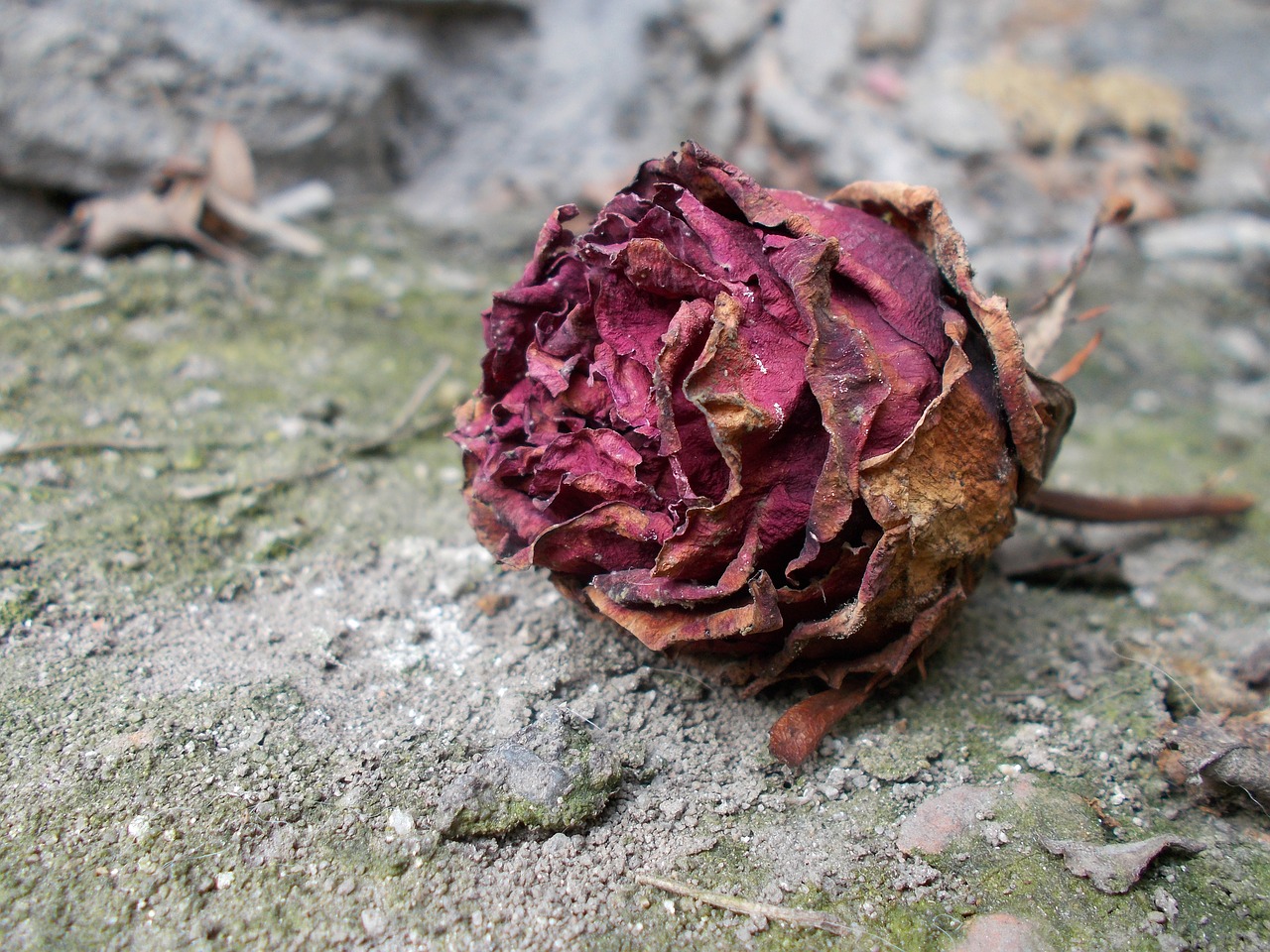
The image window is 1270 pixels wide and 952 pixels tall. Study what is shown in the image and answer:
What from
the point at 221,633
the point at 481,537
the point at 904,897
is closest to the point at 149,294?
the point at 221,633

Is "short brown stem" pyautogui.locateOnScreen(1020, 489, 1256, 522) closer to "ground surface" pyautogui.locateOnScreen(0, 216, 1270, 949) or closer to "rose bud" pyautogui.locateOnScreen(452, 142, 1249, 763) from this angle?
"ground surface" pyautogui.locateOnScreen(0, 216, 1270, 949)

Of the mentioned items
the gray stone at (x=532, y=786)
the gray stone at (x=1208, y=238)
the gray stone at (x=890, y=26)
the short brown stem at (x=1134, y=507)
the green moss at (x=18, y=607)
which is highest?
the gray stone at (x=890, y=26)

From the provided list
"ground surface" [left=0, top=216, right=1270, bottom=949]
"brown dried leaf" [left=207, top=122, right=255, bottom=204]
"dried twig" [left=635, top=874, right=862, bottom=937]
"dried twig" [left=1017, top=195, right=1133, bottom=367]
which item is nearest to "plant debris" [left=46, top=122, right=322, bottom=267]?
"brown dried leaf" [left=207, top=122, right=255, bottom=204]

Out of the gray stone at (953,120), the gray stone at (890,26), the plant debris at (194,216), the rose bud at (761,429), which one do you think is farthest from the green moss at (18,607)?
the gray stone at (890,26)

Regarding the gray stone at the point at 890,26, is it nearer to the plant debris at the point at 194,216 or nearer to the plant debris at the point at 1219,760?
the plant debris at the point at 194,216

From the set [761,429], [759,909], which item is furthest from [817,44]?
[759,909]
